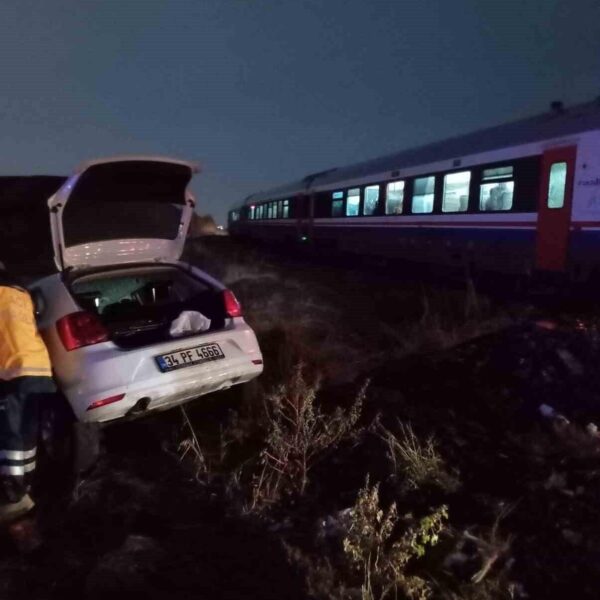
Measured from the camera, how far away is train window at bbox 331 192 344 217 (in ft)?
64.0

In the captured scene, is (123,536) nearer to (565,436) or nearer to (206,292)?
(206,292)

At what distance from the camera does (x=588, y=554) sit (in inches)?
116

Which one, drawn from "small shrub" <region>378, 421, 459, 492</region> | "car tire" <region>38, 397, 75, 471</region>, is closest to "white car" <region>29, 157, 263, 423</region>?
"car tire" <region>38, 397, 75, 471</region>

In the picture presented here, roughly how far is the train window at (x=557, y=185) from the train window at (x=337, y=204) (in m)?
9.50

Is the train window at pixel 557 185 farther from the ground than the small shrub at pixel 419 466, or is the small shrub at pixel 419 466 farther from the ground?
the train window at pixel 557 185

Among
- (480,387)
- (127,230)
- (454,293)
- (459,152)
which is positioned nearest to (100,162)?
(127,230)

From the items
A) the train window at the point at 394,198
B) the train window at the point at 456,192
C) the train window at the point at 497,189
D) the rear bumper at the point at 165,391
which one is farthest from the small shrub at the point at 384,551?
the train window at the point at 394,198

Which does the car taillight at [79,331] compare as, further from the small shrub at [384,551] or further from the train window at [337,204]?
the train window at [337,204]

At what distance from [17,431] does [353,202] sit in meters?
15.3

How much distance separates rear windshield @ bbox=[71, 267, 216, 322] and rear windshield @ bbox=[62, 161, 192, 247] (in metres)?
0.38

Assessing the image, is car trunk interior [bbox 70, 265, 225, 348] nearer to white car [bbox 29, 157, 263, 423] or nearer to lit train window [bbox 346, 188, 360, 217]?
white car [bbox 29, 157, 263, 423]

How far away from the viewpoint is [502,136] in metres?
11.8

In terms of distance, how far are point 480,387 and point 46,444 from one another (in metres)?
3.27

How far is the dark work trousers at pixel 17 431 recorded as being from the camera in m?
4.04
